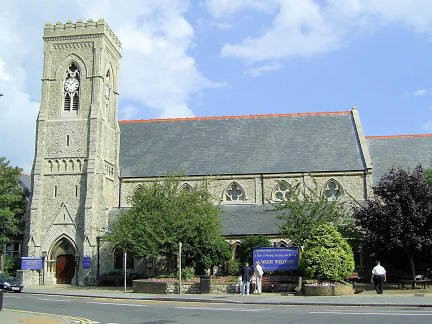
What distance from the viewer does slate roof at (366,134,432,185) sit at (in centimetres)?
4247

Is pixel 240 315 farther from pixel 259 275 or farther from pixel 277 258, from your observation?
pixel 277 258

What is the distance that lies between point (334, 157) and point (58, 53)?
24.7 metres

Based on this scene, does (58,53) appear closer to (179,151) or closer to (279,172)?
(179,151)

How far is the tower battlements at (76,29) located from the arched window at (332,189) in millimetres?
22289

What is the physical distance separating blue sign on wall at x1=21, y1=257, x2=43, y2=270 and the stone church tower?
116 cm

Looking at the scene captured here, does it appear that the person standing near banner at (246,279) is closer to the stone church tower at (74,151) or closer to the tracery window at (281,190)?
the stone church tower at (74,151)

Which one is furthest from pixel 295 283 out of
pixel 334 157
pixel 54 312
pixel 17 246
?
Answer: pixel 17 246

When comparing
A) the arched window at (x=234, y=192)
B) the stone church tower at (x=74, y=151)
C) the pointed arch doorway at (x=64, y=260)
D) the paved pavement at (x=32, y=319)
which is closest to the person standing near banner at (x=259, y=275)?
the paved pavement at (x=32, y=319)

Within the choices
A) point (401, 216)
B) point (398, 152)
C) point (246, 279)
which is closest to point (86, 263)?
point (246, 279)

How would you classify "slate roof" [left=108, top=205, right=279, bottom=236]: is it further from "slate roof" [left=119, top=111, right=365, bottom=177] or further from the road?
the road

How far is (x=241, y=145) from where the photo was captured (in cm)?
4547

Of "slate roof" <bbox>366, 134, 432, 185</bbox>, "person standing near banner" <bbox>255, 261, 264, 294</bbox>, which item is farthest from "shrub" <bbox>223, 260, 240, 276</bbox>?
"slate roof" <bbox>366, 134, 432, 185</bbox>

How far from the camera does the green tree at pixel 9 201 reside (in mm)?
41219

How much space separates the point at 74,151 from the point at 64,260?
8.67 metres
